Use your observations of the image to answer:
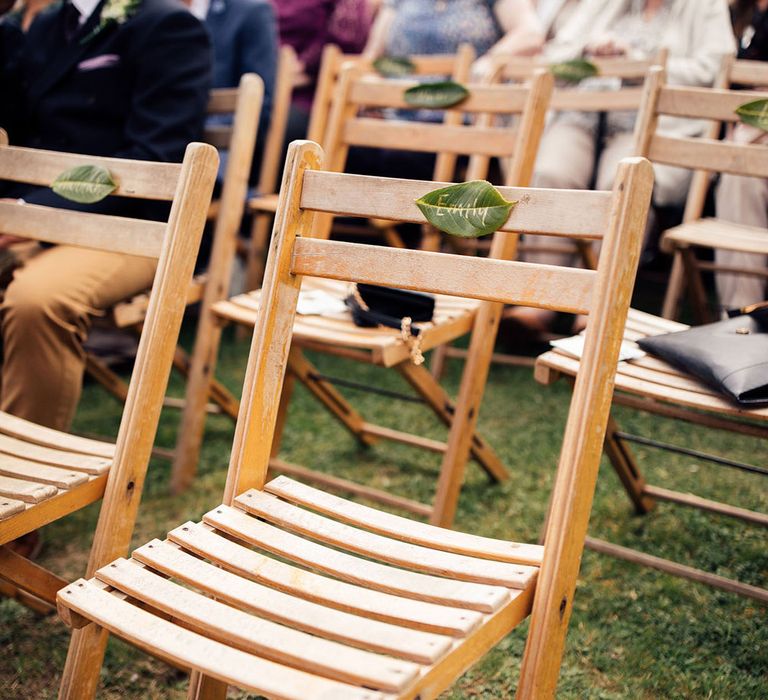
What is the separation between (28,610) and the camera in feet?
6.02

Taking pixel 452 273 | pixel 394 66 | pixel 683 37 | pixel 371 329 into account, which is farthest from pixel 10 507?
pixel 683 37

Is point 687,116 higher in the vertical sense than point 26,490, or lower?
higher

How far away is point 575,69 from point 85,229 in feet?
6.03

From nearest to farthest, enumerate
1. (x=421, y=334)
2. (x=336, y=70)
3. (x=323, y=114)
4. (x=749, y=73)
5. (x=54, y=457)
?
1. (x=54, y=457)
2. (x=421, y=334)
3. (x=749, y=73)
4. (x=323, y=114)
5. (x=336, y=70)

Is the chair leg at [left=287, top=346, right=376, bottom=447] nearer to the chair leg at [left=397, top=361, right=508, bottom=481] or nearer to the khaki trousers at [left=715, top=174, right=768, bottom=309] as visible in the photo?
the chair leg at [left=397, top=361, right=508, bottom=481]

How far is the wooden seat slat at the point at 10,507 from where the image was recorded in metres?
1.25

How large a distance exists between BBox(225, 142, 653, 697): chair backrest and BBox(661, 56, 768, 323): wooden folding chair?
104 centimetres

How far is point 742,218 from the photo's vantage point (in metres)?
2.83

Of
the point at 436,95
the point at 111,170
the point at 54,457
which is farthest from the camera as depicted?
the point at 436,95

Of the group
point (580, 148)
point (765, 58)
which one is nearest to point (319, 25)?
point (580, 148)

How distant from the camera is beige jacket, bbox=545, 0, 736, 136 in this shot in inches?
118

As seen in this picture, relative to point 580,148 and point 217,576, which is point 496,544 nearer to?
point 217,576

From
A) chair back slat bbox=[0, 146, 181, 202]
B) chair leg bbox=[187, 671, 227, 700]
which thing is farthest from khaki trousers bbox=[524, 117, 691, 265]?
chair leg bbox=[187, 671, 227, 700]

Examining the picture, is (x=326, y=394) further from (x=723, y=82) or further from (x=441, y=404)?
(x=723, y=82)
